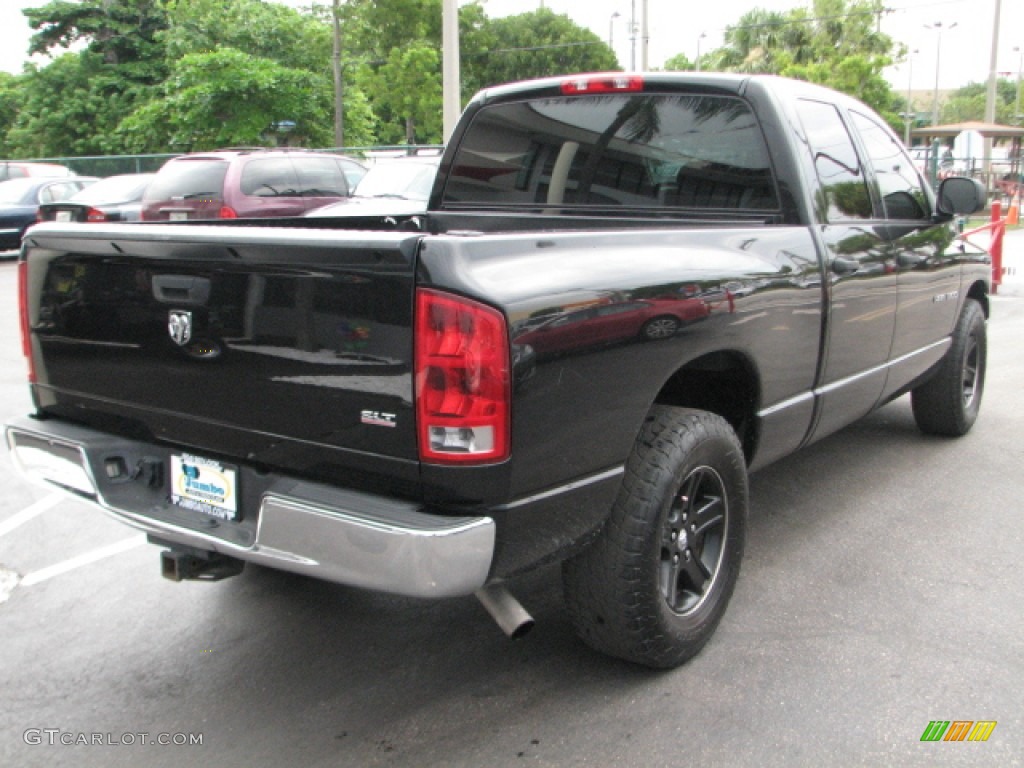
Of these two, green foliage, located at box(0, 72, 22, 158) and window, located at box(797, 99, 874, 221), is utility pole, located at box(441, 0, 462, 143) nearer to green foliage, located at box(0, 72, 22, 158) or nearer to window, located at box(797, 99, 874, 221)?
window, located at box(797, 99, 874, 221)

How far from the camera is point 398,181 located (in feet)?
39.7

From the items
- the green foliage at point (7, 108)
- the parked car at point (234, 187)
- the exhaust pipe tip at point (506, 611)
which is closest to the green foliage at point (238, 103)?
the parked car at point (234, 187)

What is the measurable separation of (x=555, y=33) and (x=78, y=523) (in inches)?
1886

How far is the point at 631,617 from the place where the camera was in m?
2.88

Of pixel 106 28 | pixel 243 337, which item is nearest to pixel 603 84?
pixel 243 337

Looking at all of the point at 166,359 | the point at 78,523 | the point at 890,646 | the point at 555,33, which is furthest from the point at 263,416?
the point at 555,33

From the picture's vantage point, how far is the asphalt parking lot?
2.78 metres

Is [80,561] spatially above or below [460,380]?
below

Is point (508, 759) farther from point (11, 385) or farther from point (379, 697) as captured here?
point (11, 385)

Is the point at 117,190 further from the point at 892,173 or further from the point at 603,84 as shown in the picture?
the point at 892,173

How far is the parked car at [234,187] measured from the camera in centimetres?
1185

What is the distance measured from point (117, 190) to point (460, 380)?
15366 millimetres

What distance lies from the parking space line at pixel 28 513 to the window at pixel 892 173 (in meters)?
4.19

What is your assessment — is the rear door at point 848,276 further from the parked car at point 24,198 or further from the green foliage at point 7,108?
the green foliage at point 7,108
